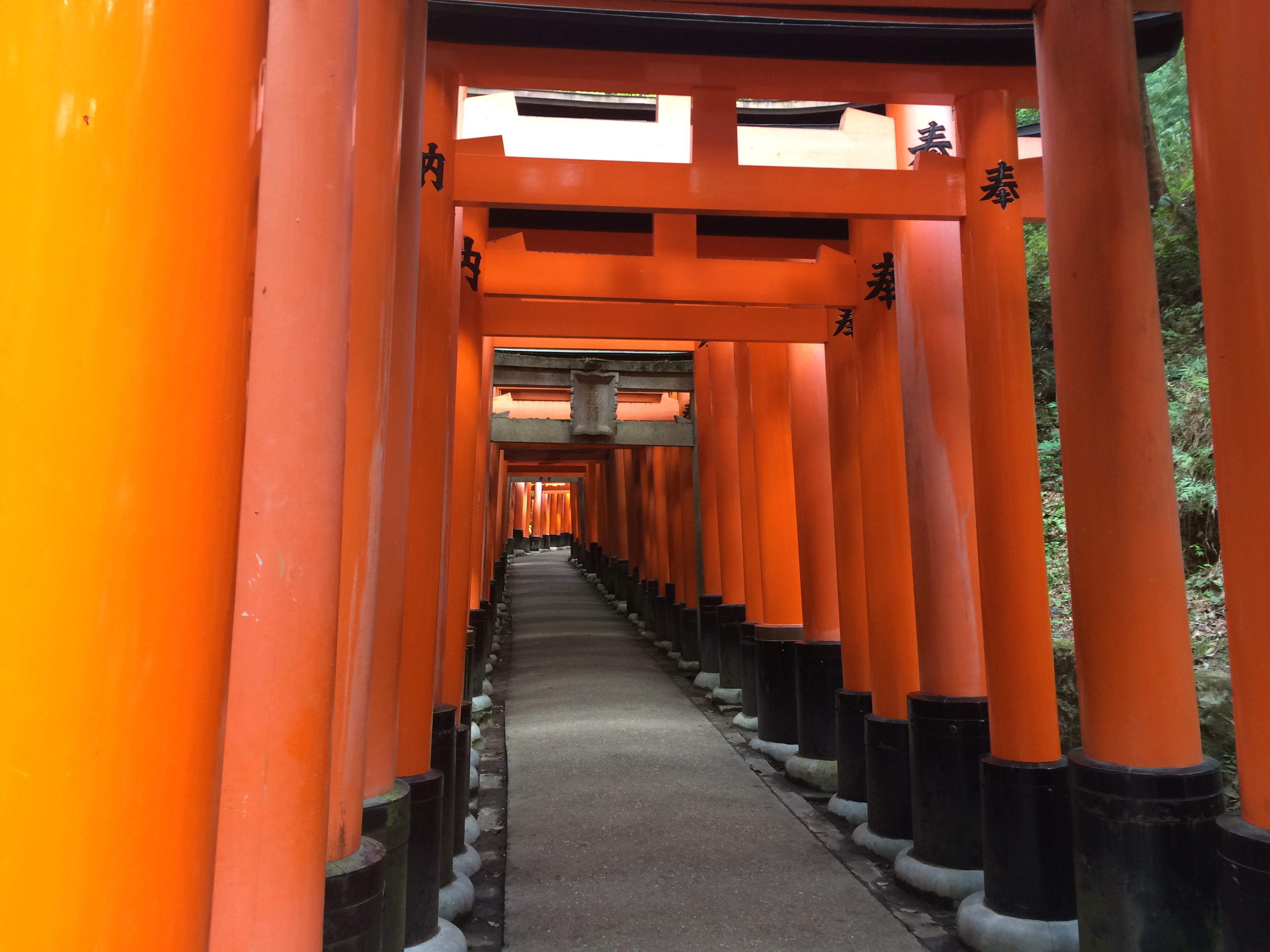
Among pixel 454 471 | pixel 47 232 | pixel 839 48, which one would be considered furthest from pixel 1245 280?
pixel 454 471

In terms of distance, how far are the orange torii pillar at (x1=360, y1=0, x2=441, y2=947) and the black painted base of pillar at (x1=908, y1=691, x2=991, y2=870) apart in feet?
8.40

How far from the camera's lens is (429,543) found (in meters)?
3.94

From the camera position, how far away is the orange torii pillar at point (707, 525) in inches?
434

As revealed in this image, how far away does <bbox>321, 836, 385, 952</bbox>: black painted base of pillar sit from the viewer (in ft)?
7.13

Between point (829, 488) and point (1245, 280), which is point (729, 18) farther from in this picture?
point (829, 488)

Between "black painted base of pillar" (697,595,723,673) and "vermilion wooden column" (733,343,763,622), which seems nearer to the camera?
"vermilion wooden column" (733,343,763,622)

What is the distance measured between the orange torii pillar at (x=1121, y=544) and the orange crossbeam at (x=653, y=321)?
3087 millimetres

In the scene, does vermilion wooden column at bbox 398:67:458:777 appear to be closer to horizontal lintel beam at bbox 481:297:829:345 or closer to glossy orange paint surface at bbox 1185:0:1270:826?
horizontal lintel beam at bbox 481:297:829:345

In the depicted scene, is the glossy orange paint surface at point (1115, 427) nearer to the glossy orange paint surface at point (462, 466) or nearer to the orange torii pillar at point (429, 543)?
the orange torii pillar at point (429, 543)

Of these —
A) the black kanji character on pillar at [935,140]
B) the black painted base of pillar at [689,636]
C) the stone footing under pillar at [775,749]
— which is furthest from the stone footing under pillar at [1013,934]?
the black painted base of pillar at [689,636]

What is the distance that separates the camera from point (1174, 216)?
12.1 meters

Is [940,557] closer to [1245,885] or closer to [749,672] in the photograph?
[1245,885]

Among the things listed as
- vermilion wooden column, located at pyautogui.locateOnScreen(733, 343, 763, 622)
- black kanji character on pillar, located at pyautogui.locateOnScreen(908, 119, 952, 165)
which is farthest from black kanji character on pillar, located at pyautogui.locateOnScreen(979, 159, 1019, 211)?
vermilion wooden column, located at pyautogui.locateOnScreen(733, 343, 763, 622)

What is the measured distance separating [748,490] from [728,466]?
1.07m
